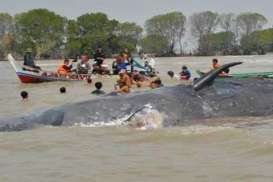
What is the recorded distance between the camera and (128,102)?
32.6 ft

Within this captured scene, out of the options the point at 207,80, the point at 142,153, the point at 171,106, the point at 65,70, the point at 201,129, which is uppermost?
A: the point at 207,80

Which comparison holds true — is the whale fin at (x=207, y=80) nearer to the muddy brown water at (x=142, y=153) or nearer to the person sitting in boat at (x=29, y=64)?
the muddy brown water at (x=142, y=153)

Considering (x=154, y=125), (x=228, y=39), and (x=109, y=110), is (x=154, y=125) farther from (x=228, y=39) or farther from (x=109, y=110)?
(x=228, y=39)

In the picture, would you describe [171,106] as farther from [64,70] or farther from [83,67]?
[64,70]

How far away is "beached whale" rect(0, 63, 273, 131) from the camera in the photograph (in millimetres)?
9773

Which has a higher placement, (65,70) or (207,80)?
(207,80)

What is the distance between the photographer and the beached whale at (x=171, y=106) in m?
9.77

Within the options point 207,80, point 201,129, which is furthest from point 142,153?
point 207,80

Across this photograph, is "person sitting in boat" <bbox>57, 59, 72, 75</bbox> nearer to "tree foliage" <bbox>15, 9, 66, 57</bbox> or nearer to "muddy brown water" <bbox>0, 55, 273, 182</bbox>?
"muddy brown water" <bbox>0, 55, 273, 182</bbox>

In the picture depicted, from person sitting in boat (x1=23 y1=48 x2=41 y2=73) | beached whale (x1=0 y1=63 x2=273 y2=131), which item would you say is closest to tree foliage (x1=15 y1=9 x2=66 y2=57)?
person sitting in boat (x1=23 y1=48 x2=41 y2=73)

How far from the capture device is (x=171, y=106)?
9.83m

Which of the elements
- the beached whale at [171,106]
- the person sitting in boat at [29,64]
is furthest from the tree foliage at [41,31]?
the beached whale at [171,106]

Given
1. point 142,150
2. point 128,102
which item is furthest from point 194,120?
point 142,150

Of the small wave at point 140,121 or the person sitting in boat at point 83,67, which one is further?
the person sitting in boat at point 83,67
